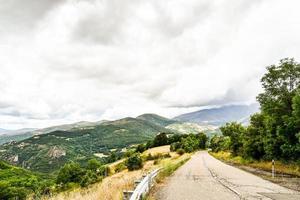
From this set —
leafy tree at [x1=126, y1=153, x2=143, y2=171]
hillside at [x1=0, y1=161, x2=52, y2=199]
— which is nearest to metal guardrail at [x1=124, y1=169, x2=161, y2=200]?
hillside at [x1=0, y1=161, x2=52, y2=199]

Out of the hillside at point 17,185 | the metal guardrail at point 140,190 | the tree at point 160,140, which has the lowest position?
the hillside at point 17,185

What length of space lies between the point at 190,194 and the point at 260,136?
81.5 feet

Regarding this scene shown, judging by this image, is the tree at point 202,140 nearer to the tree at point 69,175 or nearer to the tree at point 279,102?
the tree at point 69,175

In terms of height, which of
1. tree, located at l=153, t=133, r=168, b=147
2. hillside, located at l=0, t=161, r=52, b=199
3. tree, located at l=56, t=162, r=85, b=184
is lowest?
hillside, located at l=0, t=161, r=52, b=199

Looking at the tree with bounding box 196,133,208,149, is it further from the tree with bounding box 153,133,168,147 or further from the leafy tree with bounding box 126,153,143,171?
the leafy tree with bounding box 126,153,143,171

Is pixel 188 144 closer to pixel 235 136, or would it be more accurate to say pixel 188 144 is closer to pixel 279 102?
pixel 235 136

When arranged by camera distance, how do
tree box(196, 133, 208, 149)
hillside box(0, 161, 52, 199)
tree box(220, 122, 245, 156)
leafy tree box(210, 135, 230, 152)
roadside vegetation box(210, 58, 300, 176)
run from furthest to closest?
tree box(196, 133, 208, 149), leafy tree box(210, 135, 230, 152), hillside box(0, 161, 52, 199), tree box(220, 122, 245, 156), roadside vegetation box(210, 58, 300, 176)

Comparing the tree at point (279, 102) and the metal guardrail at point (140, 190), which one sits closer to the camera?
the metal guardrail at point (140, 190)

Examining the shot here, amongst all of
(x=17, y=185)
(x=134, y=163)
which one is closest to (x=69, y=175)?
(x=17, y=185)

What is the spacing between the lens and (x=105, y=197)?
10.6 metres

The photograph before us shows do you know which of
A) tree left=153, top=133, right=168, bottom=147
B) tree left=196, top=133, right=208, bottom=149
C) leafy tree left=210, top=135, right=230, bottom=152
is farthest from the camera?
tree left=196, top=133, right=208, bottom=149

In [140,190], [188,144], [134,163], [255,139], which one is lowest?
[134,163]

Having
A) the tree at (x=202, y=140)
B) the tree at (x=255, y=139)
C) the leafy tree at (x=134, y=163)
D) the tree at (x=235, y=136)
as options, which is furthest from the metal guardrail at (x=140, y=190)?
the tree at (x=202, y=140)

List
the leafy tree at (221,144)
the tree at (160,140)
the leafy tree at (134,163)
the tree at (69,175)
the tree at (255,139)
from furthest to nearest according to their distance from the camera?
the tree at (160,140), the tree at (69,175), the leafy tree at (221,144), the leafy tree at (134,163), the tree at (255,139)
